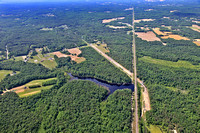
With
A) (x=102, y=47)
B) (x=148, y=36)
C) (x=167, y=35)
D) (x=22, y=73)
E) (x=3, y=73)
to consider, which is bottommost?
(x=3, y=73)

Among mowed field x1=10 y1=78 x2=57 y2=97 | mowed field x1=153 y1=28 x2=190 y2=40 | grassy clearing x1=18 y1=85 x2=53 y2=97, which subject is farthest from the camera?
mowed field x1=153 y1=28 x2=190 y2=40

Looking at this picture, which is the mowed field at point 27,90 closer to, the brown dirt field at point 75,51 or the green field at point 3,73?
the green field at point 3,73

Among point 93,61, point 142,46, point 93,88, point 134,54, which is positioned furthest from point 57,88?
point 142,46

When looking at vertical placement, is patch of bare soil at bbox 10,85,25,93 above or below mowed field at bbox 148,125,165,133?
above

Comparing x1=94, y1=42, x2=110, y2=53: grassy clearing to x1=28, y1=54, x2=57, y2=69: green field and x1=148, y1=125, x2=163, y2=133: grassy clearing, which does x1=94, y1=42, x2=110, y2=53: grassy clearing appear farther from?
x1=148, y1=125, x2=163, y2=133: grassy clearing

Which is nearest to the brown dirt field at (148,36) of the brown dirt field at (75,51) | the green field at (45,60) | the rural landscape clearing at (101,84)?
the rural landscape clearing at (101,84)

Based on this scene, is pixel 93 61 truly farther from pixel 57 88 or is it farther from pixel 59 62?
pixel 57 88

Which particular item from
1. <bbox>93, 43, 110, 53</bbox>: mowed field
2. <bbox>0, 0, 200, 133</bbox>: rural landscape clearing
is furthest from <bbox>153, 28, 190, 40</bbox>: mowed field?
<bbox>93, 43, 110, 53</bbox>: mowed field

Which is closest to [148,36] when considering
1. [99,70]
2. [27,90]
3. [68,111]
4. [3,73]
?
[99,70]

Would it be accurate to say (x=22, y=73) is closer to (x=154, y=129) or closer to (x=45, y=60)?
(x=45, y=60)
